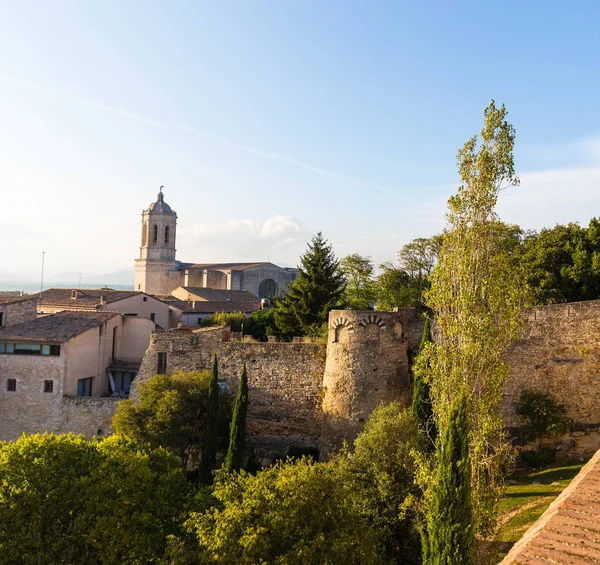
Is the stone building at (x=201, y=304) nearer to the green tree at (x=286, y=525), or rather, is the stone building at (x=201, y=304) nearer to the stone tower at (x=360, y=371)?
the stone tower at (x=360, y=371)

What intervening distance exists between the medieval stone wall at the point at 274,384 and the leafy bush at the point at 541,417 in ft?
30.5

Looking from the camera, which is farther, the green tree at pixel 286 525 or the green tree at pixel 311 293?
the green tree at pixel 311 293

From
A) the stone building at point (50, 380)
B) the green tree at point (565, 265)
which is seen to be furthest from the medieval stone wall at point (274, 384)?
the green tree at point (565, 265)

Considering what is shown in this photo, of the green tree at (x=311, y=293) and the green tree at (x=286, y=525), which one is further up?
the green tree at (x=311, y=293)

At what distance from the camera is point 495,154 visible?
15656 mm

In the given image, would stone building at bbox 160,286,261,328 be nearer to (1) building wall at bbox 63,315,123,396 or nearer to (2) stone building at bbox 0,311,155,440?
(1) building wall at bbox 63,315,123,396

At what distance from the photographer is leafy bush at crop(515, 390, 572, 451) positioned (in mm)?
23798

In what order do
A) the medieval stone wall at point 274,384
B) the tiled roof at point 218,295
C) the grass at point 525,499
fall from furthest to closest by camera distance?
1. the tiled roof at point 218,295
2. the medieval stone wall at point 274,384
3. the grass at point 525,499

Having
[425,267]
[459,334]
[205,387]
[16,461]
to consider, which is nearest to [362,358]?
[205,387]

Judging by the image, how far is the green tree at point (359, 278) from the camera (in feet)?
150

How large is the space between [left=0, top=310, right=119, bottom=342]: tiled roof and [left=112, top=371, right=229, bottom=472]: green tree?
23.5ft

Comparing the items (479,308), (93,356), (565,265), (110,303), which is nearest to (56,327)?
(93,356)

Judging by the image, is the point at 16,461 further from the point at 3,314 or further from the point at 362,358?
the point at 3,314

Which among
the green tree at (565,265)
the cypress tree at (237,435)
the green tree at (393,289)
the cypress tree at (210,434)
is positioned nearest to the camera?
the cypress tree at (237,435)
